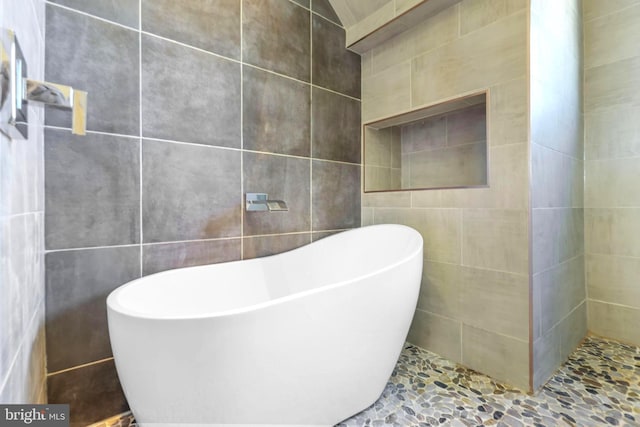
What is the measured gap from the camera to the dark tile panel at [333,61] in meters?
1.82

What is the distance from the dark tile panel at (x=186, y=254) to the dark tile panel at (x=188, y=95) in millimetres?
493

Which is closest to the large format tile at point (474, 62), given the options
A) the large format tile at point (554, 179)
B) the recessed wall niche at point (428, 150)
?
the recessed wall niche at point (428, 150)

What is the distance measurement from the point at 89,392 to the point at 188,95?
1.30m

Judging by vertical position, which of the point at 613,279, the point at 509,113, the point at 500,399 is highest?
the point at 509,113

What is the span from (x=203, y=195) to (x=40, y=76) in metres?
0.68

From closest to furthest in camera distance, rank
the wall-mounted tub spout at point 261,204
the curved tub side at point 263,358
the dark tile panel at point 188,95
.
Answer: the curved tub side at point 263,358 → the dark tile panel at point 188,95 → the wall-mounted tub spout at point 261,204

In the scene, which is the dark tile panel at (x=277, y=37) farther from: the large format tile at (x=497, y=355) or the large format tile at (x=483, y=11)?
the large format tile at (x=497, y=355)

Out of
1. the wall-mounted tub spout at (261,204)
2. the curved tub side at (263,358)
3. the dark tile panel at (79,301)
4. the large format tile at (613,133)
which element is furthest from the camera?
the large format tile at (613,133)

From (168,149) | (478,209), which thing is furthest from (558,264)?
(168,149)

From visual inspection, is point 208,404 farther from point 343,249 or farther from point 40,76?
point 40,76

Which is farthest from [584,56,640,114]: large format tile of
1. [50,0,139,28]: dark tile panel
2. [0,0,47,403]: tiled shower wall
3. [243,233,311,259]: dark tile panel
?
[0,0,47,403]: tiled shower wall

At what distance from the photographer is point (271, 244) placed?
1622 millimetres

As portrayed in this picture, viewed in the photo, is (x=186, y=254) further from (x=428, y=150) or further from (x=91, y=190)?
(x=428, y=150)

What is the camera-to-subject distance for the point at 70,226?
1046mm
